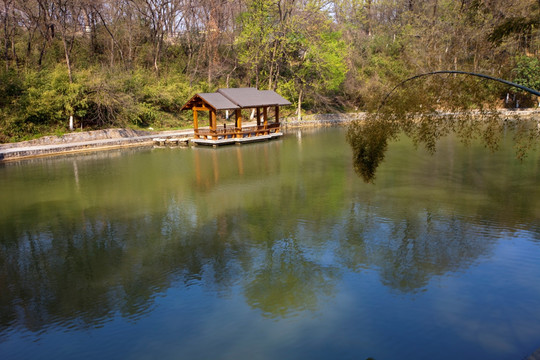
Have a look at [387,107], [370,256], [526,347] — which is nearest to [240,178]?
[387,107]

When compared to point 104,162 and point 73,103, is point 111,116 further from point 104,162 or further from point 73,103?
point 104,162

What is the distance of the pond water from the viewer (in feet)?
25.9

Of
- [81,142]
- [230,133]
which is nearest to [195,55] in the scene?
[230,133]

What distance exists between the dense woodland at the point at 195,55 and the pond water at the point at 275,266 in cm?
1201

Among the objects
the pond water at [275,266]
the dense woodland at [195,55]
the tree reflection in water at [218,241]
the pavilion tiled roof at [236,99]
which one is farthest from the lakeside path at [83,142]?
the pond water at [275,266]

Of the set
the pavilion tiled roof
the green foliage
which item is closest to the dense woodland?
the green foliage

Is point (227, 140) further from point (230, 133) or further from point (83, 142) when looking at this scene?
point (83, 142)

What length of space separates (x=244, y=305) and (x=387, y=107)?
8.37 metres

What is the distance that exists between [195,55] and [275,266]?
123 feet

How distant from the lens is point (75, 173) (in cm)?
2173

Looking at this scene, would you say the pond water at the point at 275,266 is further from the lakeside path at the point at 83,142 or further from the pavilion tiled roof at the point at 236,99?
the pavilion tiled roof at the point at 236,99

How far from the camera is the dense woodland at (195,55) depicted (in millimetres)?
29891

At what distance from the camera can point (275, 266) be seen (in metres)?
10.8

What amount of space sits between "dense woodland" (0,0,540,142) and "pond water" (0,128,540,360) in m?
12.0
